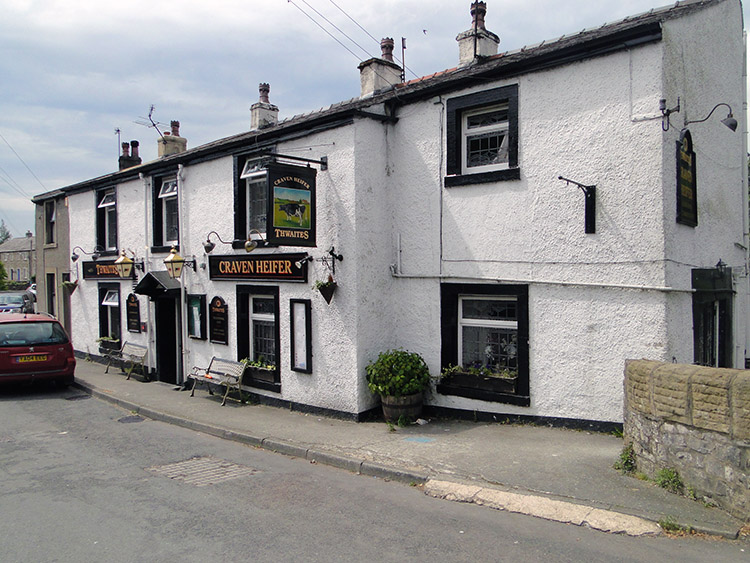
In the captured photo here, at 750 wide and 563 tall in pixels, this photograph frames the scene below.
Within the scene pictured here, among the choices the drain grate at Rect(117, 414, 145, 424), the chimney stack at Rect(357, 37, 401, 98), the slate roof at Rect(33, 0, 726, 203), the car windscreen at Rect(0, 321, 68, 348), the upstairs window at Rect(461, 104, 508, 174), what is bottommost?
the drain grate at Rect(117, 414, 145, 424)

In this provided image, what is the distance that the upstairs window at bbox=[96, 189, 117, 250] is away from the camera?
1680cm

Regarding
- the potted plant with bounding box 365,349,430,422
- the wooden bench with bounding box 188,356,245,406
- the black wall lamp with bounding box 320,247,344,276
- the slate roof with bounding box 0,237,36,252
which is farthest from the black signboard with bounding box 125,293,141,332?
the slate roof with bounding box 0,237,36,252

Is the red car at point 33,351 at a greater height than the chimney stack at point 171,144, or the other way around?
the chimney stack at point 171,144

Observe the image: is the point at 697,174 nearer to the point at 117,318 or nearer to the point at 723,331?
the point at 723,331

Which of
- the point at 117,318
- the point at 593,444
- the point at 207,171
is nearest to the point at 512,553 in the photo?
the point at 593,444

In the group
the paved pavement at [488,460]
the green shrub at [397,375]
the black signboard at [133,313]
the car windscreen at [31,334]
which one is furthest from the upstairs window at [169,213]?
the green shrub at [397,375]

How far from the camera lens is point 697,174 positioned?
9094 mm

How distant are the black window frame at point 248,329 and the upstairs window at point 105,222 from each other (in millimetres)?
6976

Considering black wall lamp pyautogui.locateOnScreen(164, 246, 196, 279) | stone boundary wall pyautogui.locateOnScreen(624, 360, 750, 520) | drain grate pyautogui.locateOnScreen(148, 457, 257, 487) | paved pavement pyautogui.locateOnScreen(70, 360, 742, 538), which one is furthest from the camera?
black wall lamp pyautogui.locateOnScreen(164, 246, 196, 279)

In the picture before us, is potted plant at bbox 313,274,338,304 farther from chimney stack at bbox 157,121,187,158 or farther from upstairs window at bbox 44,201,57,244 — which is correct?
upstairs window at bbox 44,201,57,244

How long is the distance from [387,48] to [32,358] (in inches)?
416

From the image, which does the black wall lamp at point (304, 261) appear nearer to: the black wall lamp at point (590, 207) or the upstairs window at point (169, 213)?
Answer: the black wall lamp at point (590, 207)

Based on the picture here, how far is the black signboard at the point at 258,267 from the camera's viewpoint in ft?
34.1

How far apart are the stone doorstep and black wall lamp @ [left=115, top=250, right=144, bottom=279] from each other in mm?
11318
